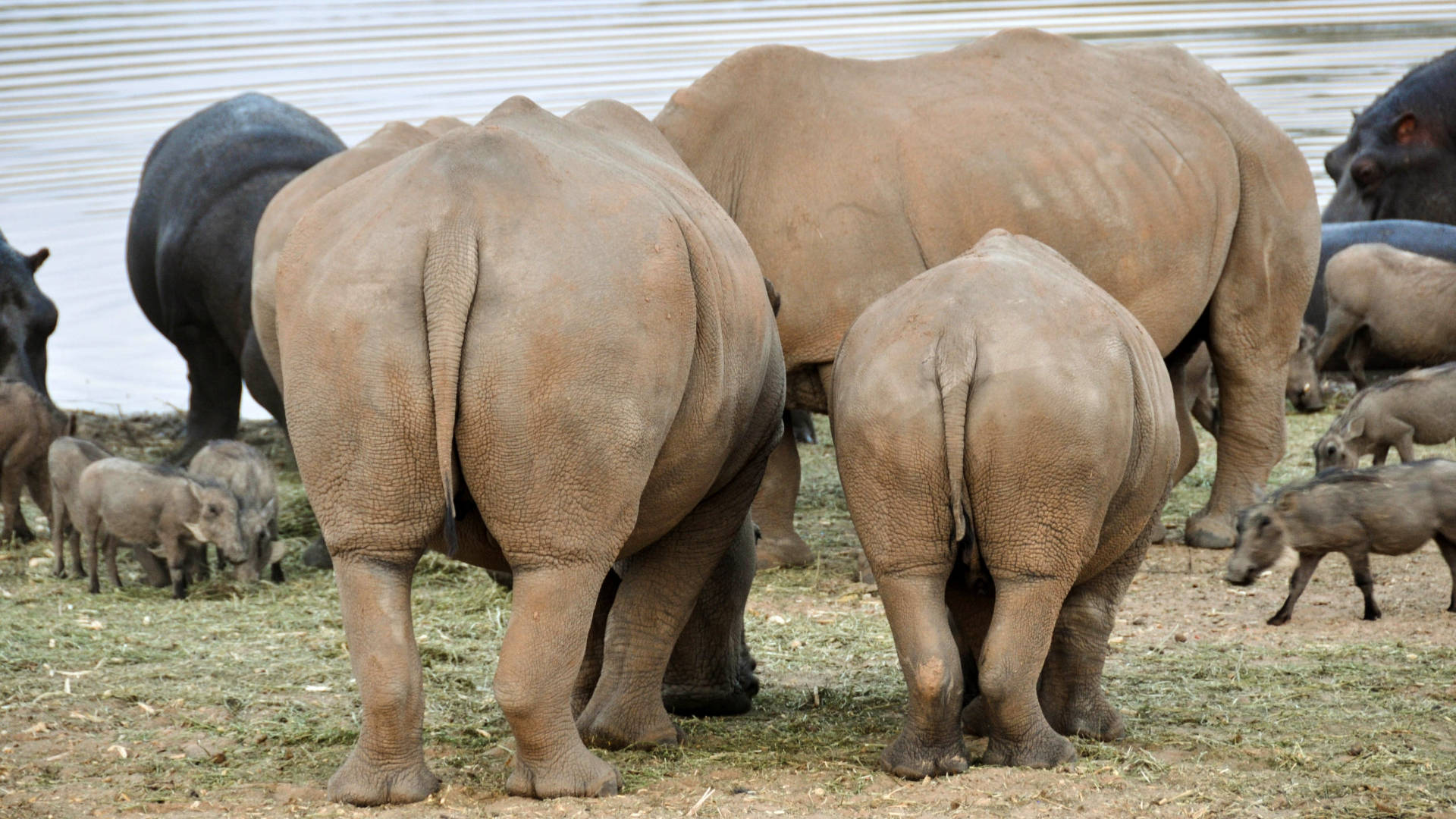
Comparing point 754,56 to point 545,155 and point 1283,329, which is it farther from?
point 545,155

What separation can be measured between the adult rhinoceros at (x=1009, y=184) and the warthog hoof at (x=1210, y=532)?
0.04 ft

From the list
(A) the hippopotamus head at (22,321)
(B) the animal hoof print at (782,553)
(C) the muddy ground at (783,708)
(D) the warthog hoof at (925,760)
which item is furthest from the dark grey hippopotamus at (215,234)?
(D) the warthog hoof at (925,760)

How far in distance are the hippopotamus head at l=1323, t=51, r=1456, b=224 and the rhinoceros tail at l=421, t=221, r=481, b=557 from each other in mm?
10281

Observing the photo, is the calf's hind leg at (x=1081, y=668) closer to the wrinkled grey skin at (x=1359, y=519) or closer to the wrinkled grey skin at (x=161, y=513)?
the wrinkled grey skin at (x=1359, y=519)

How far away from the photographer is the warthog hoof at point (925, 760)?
4785 millimetres

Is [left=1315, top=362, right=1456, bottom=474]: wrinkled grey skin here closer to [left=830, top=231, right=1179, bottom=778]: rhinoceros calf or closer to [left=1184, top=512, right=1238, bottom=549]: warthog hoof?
[left=1184, top=512, right=1238, bottom=549]: warthog hoof

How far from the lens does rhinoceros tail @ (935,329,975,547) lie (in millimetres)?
4582

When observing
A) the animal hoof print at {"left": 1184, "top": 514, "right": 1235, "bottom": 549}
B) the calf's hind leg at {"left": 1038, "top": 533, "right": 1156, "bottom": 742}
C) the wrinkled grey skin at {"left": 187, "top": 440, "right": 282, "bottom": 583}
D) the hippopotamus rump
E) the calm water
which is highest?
the calf's hind leg at {"left": 1038, "top": 533, "right": 1156, "bottom": 742}

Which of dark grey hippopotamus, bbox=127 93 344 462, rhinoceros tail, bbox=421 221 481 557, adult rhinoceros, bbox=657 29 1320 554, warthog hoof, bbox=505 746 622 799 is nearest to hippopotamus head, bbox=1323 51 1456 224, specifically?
adult rhinoceros, bbox=657 29 1320 554

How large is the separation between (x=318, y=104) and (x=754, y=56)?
16.5 m

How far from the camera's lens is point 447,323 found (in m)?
4.23

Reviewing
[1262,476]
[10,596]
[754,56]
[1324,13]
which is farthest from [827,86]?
[1324,13]

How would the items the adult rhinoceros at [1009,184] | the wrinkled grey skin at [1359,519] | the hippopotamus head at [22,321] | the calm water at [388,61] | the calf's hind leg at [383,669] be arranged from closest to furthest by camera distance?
the calf's hind leg at [383,669], the wrinkled grey skin at [1359,519], the adult rhinoceros at [1009,184], the hippopotamus head at [22,321], the calm water at [388,61]

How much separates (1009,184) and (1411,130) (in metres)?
6.46
